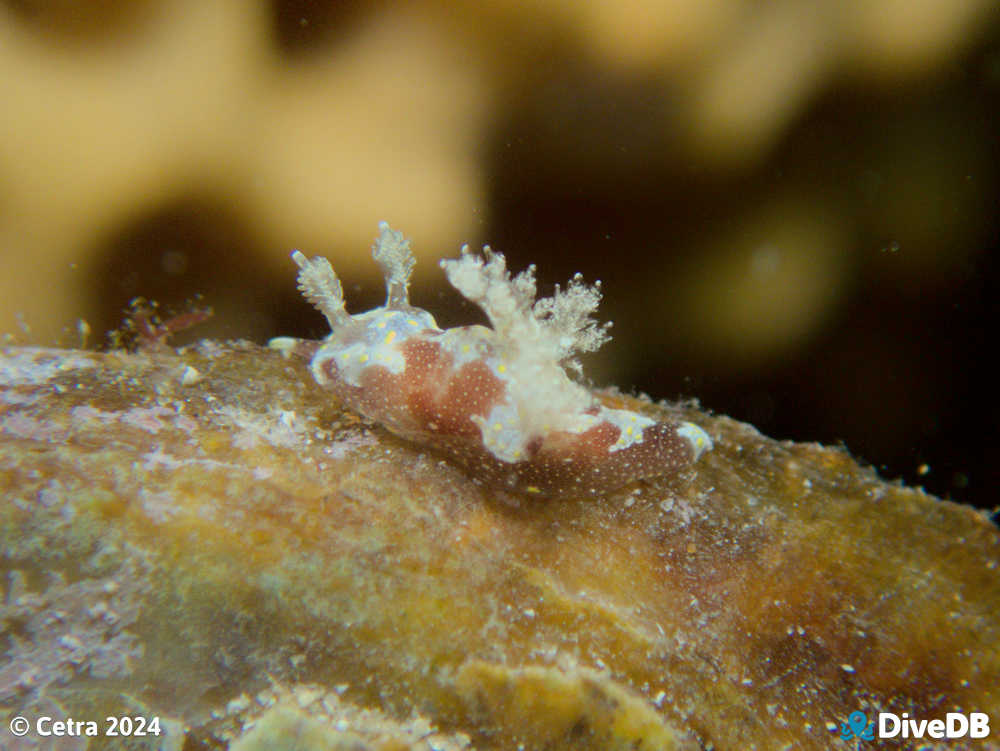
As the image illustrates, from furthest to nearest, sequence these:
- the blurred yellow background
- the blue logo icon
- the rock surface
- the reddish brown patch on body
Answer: the reddish brown patch on body < the blurred yellow background < the blue logo icon < the rock surface

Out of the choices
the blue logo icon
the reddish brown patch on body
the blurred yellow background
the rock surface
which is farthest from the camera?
the reddish brown patch on body

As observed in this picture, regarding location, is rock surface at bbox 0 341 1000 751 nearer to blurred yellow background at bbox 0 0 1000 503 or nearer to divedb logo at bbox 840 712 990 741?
divedb logo at bbox 840 712 990 741

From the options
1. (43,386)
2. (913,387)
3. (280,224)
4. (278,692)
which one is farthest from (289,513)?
(913,387)

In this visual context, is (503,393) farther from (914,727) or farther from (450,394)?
(914,727)

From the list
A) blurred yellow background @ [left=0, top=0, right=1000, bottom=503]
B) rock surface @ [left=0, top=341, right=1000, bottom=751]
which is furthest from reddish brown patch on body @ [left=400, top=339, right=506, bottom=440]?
blurred yellow background @ [left=0, top=0, right=1000, bottom=503]

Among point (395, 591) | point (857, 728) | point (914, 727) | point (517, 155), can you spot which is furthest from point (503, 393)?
point (914, 727)

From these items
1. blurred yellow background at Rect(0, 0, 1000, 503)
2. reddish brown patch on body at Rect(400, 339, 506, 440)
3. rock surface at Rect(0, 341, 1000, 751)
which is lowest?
rock surface at Rect(0, 341, 1000, 751)

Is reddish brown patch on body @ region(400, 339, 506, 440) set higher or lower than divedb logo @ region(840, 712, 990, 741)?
higher

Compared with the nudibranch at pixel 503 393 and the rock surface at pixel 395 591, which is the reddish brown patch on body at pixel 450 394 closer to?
the nudibranch at pixel 503 393
